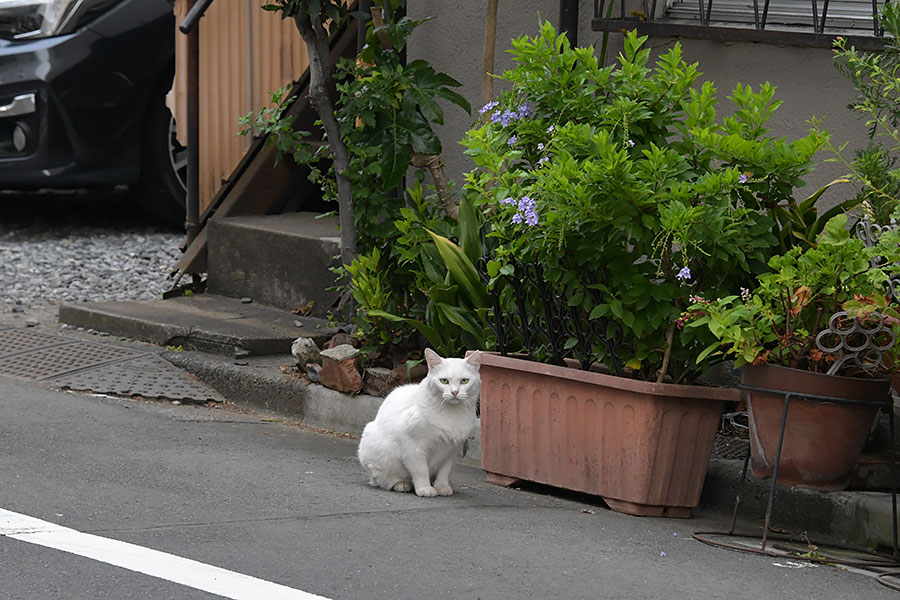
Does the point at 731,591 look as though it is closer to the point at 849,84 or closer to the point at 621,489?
the point at 621,489

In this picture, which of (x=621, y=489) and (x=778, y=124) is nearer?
(x=621, y=489)

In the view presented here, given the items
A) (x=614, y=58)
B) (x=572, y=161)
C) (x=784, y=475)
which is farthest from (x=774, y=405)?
(x=614, y=58)

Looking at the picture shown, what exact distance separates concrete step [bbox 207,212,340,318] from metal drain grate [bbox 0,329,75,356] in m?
1.22

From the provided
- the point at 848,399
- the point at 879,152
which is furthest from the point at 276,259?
the point at 848,399

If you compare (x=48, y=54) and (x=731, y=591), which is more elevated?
(x=48, y=54)

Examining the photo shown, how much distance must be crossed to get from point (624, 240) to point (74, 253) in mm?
6601

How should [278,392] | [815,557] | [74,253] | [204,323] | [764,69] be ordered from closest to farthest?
[815,557] → [764,69] → [278,392] → [204,323] → [74,253]

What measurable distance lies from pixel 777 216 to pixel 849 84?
41.5 inches

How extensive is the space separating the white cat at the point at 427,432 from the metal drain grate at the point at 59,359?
2.52 meters

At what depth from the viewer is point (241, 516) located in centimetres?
474

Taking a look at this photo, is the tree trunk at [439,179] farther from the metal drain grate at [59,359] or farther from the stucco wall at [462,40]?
the metal drain grate at [59,359]

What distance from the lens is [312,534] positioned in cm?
454

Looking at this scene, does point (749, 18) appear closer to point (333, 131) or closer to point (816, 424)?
point (333, 131)

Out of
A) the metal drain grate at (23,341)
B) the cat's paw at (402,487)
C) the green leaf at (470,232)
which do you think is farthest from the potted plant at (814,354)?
the metal drain grate at (23,341)
